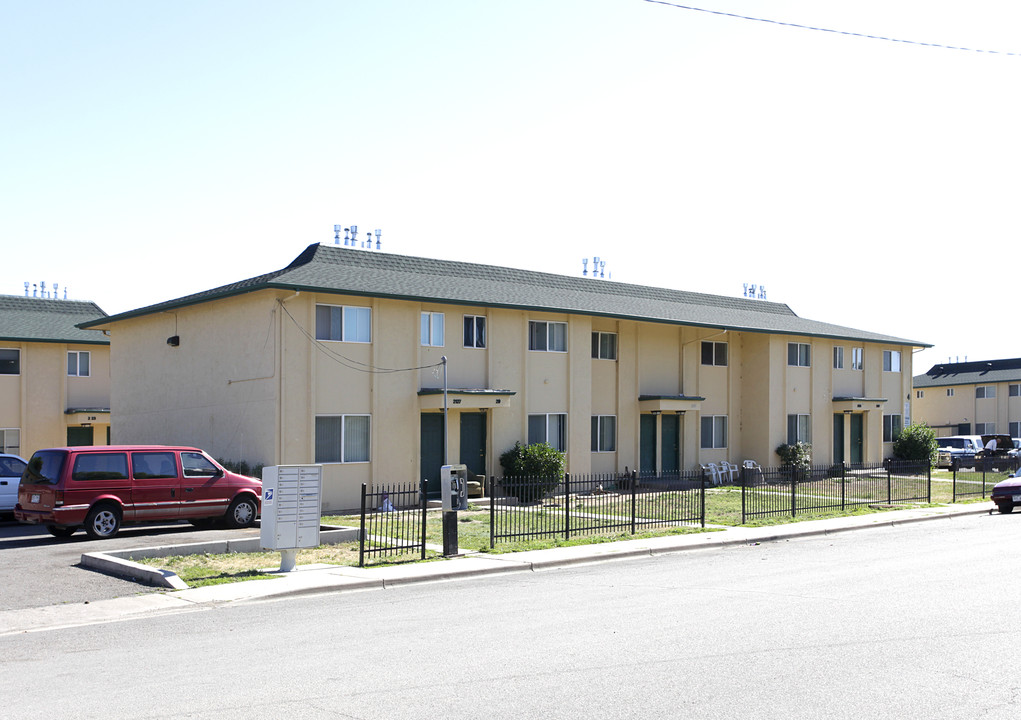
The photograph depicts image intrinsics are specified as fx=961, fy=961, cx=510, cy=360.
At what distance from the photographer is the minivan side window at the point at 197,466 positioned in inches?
763

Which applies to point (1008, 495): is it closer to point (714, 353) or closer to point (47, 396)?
point (714, 353)

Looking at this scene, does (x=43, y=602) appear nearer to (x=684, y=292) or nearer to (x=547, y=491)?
(x=547, y=491)

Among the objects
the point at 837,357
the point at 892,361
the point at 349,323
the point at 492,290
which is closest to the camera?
the point at 349,323

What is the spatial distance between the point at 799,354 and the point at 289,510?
1100 inches

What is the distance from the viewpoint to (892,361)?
4272cm

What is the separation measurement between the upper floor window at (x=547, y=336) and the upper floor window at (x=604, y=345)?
2.68 meters

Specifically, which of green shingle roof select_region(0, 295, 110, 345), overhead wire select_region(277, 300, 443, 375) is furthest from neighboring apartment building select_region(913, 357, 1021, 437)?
green shingle roof select_region(0, 295, 110, 345)

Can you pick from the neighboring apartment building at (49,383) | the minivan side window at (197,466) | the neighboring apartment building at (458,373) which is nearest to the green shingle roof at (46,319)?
the neighboring apartment building at (49,383)

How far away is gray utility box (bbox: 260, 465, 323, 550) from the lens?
14.4 meters

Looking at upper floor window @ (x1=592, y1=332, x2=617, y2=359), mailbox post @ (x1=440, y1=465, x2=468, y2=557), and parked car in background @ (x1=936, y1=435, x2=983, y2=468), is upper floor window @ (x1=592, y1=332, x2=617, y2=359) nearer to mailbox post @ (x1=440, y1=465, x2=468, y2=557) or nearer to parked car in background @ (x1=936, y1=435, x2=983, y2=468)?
mailbox post @ (x1=440, y1=465, x2=468, y2=557)

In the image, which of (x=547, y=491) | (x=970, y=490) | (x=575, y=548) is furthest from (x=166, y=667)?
(x=970, y=490)

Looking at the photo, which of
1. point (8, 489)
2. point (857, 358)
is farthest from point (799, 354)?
point (8, 489)

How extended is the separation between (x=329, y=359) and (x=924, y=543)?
14169 millimetres

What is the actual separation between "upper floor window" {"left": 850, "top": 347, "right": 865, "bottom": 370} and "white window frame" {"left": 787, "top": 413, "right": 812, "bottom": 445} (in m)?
4.06
